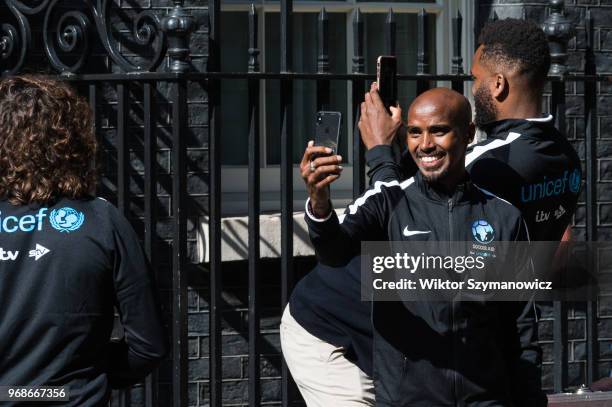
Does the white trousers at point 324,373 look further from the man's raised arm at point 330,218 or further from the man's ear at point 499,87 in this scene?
the man's ear at point 499,87

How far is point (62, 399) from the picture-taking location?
2.97 m

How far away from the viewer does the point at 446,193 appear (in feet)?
11.1

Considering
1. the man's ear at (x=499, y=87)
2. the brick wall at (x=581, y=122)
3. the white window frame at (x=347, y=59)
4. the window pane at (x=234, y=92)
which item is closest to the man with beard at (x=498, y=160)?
the man's ear at (x=499, y=87)

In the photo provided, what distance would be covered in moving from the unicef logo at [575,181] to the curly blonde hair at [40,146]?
62.6 inches

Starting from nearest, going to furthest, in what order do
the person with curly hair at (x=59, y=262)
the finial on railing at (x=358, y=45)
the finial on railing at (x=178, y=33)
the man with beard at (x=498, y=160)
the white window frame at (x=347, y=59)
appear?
the person with curly hair at (x=59, y=262) → the man with beard at (x=498, y=160) → the finial on railing at (x=178, y=33) → the finial on railing at (x=358, y=45) → the white window frame at (x=347, y=59)

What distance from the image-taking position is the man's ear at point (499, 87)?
374cm

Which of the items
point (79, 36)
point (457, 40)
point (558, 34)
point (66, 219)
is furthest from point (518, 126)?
point (79, 36)

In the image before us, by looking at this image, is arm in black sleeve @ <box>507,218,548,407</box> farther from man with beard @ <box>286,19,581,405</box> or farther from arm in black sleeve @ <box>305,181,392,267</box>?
arm in black sleeve @ <box>305,181,392,267</box>

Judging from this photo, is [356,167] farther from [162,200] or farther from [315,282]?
[162,200]

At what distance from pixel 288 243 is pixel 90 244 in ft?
5.37

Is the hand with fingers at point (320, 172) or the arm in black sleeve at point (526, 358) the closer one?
the hand with fingers at point (320, 172)

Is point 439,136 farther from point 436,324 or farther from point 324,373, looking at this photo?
point 324,373

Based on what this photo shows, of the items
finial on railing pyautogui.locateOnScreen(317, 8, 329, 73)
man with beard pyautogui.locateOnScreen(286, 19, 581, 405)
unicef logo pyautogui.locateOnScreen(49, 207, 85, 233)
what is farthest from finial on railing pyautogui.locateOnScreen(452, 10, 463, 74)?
unicef logo pyautogui.locateOnScreen(49, 207, 85, 233)

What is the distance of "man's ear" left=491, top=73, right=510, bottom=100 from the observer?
147 inches
